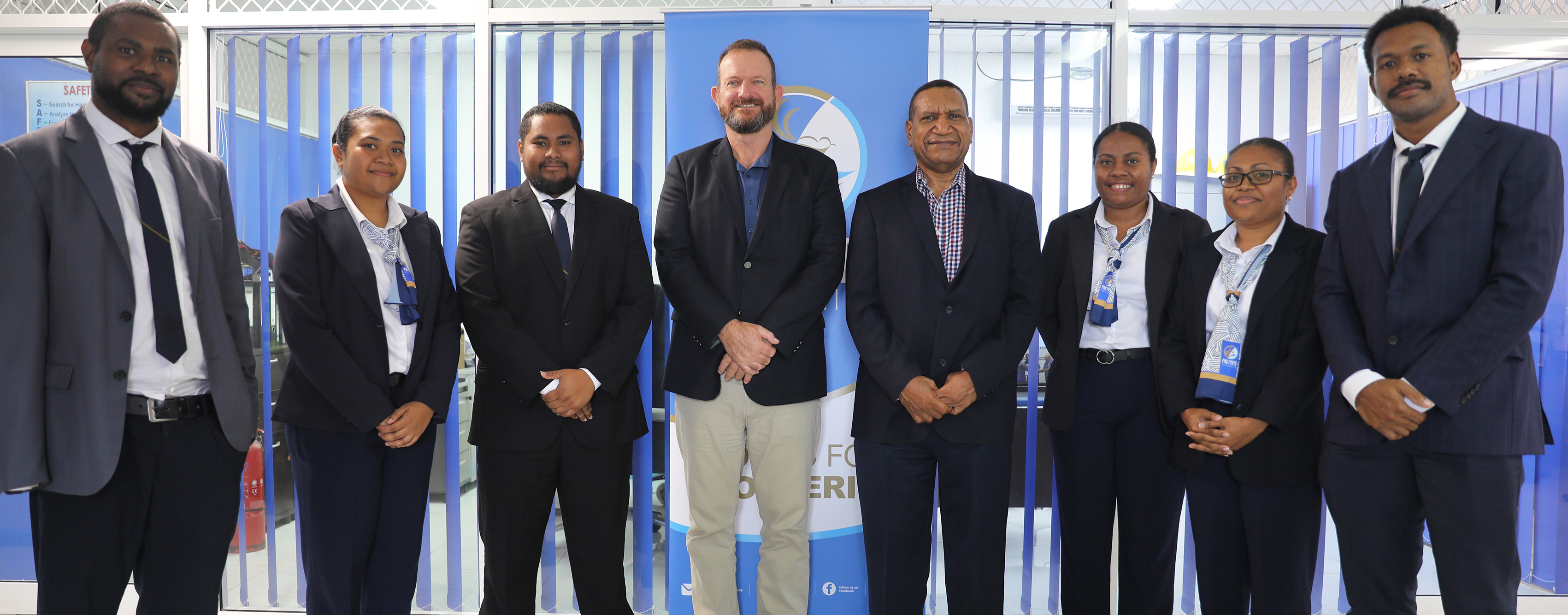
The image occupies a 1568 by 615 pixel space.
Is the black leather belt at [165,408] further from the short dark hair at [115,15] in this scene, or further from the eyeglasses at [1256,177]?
the eyeglasses at [1256,177]

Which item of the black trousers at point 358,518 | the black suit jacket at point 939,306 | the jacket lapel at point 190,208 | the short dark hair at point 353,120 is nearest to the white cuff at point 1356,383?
the black suit jacket at point 939,306

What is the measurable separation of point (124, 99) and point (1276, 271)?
3474 millimetres

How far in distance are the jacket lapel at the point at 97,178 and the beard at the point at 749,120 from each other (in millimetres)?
1794

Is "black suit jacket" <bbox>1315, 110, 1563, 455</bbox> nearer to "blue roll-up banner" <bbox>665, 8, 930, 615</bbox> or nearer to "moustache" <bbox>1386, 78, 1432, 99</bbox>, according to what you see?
A: "moustache" <bbox>1386, 78, 1432, 99</bbox>

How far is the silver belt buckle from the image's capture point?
2.11 metres

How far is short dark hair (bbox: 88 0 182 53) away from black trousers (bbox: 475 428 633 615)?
160 centimetres

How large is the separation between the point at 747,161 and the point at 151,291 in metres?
1.82

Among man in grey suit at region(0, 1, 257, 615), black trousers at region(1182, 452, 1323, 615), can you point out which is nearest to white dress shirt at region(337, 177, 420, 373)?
man in grey suit at region(0, 1, 257, 615)

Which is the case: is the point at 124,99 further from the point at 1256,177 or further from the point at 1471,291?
the point at 1471,291

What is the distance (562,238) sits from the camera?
9.05 feet

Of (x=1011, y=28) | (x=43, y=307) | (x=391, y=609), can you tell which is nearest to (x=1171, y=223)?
(x=1011, y=28)

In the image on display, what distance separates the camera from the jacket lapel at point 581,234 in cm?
267

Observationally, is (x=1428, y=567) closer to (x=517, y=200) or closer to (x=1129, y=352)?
(x=1129, y=352)

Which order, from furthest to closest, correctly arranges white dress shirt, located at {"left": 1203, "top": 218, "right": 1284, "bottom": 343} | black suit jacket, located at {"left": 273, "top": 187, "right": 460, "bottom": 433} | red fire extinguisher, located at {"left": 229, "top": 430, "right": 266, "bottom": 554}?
1. red fire extinguisher, located at {"left": 229, "top": 430, "right": 266, "bottom": 554}
2. white dress shirt, located at {"left": 1203, "top": 218, "right": 1284, "bottom": 343}
3. black suit jacket, located at {"left": 273, "top": 187, "right": 460, "bottom": 433}
